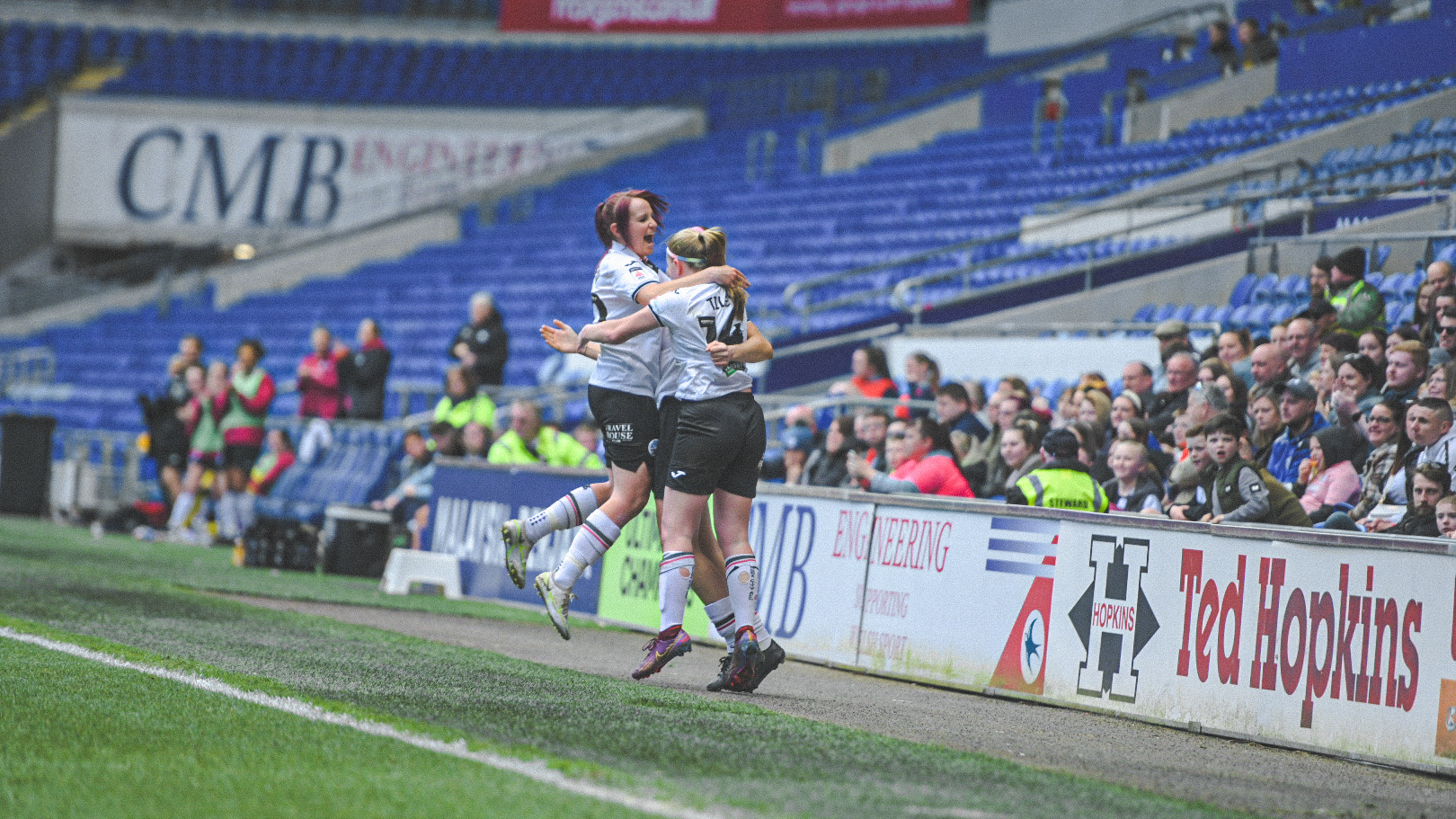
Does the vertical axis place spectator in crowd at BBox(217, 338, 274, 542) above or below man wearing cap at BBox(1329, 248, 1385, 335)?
below

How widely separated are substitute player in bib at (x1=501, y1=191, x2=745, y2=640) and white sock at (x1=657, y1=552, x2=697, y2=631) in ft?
1.02

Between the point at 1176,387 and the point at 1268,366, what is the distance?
3.04 feet

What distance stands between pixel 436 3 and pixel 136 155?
673 cm

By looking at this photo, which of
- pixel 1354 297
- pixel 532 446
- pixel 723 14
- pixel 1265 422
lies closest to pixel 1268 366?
pixel 1265 422

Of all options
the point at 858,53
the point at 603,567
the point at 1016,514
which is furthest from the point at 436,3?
the point at 1016,514

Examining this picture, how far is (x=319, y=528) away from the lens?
1552 centimetres

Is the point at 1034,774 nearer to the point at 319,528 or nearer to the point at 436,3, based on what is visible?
the point at 319,528

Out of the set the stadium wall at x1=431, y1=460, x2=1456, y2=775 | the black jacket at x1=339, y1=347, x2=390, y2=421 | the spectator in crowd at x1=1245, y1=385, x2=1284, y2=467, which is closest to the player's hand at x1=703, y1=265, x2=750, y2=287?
the stadium wall at x1=431, y1=460, x2=1456, y2=775

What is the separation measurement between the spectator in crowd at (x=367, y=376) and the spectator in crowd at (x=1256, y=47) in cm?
1118

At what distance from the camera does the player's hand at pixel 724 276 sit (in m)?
7.03

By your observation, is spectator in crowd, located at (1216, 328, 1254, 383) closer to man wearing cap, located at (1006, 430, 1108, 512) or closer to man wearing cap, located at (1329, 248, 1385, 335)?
man wearing cap, located at (1329, 248, 1385, 335)

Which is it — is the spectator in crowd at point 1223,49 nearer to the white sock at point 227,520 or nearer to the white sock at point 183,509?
the white sock at point 227,520

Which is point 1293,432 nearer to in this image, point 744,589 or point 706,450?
point 744,589

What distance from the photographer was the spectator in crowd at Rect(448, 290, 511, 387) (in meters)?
16.1
